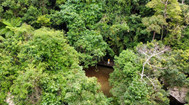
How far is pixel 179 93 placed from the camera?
33.9 ft

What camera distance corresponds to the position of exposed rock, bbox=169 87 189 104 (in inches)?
397

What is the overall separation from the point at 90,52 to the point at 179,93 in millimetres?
8006

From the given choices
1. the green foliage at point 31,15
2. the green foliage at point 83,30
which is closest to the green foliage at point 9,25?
the green foliage at point 31,15

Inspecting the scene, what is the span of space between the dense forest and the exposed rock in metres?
0.07

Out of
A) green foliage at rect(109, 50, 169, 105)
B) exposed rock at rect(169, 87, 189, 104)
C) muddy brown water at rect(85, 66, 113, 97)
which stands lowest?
muddy brown water at rect(85, 66, 113, 97)

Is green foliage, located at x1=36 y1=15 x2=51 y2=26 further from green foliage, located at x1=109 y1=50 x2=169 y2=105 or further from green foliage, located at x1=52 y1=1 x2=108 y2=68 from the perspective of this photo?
green foliage, located at x1=109 y1=50 x2=169 y2=105

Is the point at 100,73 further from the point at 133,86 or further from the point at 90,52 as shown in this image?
the point at 133,86

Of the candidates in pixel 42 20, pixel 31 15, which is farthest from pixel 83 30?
pixel 31 15

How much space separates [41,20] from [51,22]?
959 mm

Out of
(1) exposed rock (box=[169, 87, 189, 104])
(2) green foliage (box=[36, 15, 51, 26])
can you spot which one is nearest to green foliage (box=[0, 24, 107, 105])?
(2) green foliage (box=[36, 15, 51, 26])

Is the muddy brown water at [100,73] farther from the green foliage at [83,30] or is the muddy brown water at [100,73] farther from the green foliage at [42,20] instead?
the green foliage at [42,20]

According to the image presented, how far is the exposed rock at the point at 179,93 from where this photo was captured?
10.1 metres

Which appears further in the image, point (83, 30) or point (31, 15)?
point (83, 30)

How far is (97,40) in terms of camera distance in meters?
12.2
